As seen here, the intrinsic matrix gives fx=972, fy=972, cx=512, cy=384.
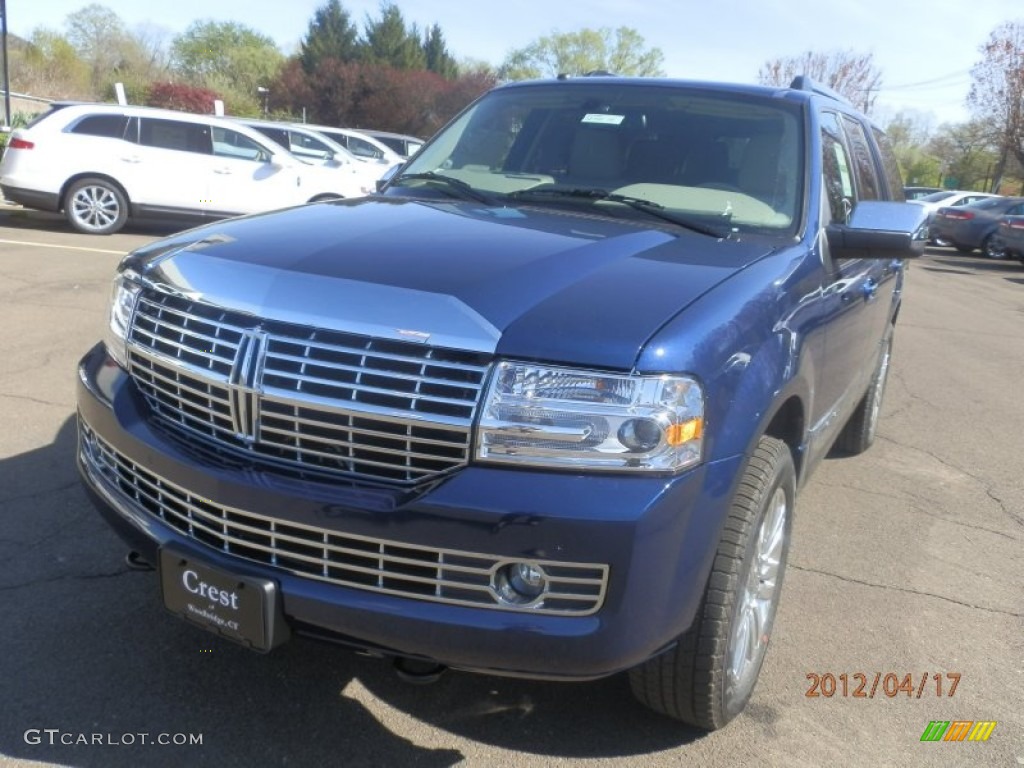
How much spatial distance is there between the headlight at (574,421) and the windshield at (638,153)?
137 cm

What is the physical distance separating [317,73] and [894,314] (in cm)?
4834

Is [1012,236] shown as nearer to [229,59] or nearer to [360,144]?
[360,144]

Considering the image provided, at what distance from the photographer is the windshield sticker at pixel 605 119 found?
400 centimetres

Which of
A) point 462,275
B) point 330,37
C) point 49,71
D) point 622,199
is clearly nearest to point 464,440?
point 462,275

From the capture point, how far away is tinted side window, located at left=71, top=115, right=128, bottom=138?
1255 cm

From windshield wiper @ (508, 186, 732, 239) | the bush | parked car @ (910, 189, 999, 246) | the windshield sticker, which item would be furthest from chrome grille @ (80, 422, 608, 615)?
the bush

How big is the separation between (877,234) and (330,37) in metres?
68.7

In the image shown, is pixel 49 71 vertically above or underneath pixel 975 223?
above

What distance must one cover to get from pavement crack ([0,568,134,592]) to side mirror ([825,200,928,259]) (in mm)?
2844

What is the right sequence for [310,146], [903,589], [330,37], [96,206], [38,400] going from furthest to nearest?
[330,37] → [310,146] → [96,206] → [38,400] → [903,589]

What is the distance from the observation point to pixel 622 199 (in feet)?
11.7
